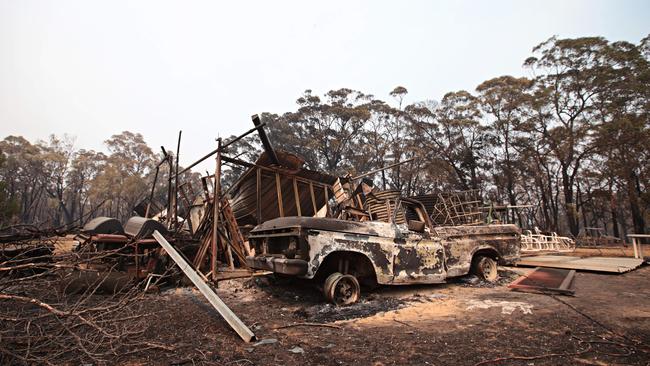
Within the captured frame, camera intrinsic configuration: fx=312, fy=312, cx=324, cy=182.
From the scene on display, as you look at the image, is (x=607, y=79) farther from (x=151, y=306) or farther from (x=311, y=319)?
(x=151, y=306)

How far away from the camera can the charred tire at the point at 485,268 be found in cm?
659

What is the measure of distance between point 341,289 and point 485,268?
3.66m

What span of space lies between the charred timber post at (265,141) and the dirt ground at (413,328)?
3681mm

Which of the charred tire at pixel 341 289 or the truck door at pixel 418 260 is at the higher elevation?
the truck door at pixel 418 260

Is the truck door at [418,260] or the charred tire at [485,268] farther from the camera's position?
the charred tire at [485,268]

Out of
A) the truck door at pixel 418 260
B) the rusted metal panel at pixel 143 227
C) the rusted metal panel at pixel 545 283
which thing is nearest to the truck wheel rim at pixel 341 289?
the truck door at pixel 418 260

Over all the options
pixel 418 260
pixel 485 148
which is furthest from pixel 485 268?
pixel 485 148

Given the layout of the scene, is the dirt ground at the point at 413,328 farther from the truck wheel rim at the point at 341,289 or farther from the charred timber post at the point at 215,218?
the charred timber post at the point at 215,218

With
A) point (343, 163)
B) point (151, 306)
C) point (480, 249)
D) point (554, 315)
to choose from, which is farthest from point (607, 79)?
point (151, 306)

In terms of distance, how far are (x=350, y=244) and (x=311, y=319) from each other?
4.11 feet

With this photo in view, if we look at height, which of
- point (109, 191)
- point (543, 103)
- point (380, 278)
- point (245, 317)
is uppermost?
point (543, 103)

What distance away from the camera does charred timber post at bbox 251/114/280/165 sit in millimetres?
7428

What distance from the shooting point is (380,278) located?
506 centimetres

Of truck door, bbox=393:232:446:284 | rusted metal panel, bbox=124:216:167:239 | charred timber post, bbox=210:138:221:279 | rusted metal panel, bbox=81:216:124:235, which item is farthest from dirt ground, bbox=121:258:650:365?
rusted metal panel, bbox=81:216:124:235
